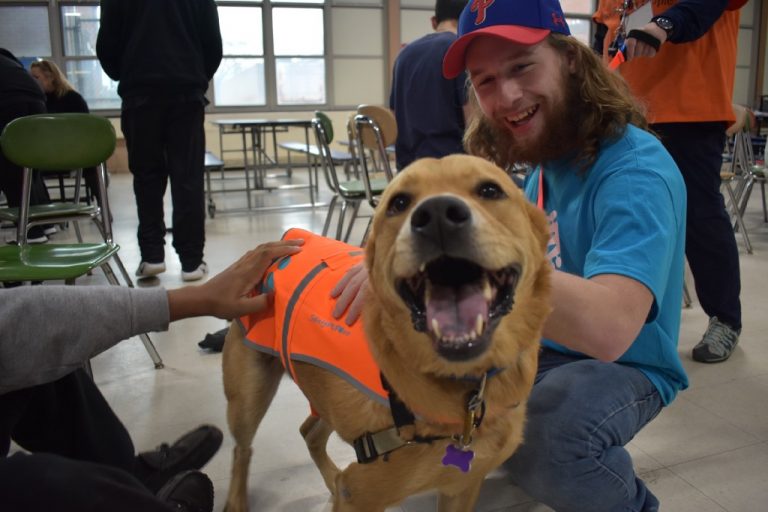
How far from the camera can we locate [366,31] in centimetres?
1076

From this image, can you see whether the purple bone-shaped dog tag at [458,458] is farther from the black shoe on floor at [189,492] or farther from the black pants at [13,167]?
the black pants at [13,167]

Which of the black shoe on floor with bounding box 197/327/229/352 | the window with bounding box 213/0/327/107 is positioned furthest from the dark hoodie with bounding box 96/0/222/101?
the window with bounding box 213/0/327/107

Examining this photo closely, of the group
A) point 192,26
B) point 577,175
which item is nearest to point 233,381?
point 577,175

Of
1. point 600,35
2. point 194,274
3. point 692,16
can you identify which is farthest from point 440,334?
point 194,274

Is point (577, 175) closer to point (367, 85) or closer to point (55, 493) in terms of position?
point (55, 493)

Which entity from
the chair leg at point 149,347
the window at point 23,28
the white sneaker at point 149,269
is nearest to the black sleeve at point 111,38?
the white sneaker at point 149,269

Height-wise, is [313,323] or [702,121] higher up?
[702,121]

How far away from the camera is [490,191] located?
1084 mm

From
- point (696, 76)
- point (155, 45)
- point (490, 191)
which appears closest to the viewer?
point (490, 191)

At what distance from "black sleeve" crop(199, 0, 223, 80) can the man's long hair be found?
286cm

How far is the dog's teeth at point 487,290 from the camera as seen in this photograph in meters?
0.97

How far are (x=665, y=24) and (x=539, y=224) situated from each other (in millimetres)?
1313

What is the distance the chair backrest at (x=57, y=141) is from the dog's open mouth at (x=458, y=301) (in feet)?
7.77

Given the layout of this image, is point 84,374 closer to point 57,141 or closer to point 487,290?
point 487,290
